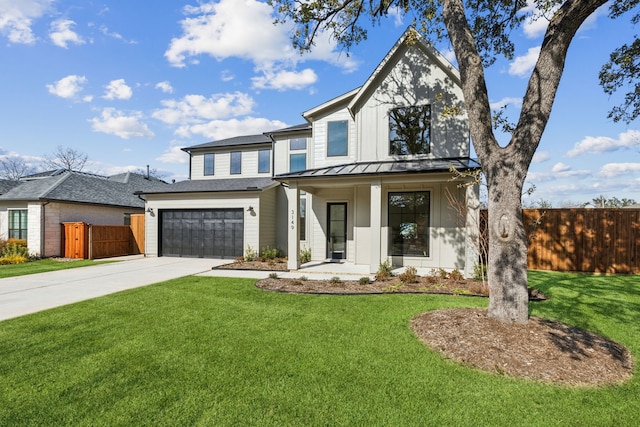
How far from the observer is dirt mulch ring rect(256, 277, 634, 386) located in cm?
355

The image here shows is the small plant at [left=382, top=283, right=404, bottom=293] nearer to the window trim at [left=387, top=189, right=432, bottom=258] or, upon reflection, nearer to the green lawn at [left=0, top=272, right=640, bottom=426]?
the green lawn at [left=0, top=272, right=640, bottom=426]

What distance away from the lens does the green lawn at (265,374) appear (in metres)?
2.77

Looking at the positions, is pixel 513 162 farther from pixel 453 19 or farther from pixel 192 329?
pixel 192 329

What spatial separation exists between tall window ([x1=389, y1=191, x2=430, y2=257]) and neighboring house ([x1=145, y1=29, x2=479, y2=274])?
0.04 meters

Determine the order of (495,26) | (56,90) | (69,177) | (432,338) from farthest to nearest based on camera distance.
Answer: (69,177)
(56,90)
(495,26)
(432,338)

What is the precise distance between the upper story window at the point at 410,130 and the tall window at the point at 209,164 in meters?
11.1

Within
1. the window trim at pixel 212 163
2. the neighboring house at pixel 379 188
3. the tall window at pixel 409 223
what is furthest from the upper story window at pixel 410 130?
the window trim at pixel 212 163

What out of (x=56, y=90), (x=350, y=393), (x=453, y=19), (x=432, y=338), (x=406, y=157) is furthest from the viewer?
(x=56, y=90)

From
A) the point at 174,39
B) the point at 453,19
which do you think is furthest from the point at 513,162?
the point at 174,39

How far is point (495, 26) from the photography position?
8.34m

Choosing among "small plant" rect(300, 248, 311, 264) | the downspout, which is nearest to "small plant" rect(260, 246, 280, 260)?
"small plant" rect(300, 248, 311, 264)

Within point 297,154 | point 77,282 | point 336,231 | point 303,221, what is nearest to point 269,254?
point 303,221

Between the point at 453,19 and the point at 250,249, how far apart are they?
1143 cm

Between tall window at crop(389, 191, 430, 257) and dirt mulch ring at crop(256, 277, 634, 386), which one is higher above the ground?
tall window at crop(389, 191, 430, 257)
